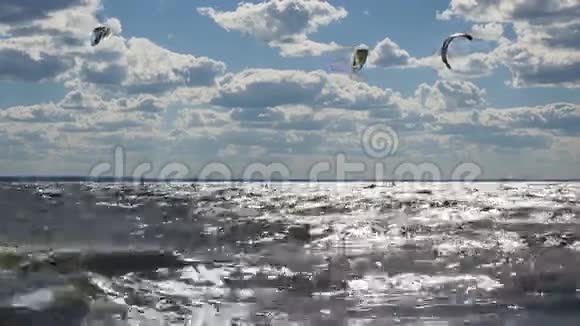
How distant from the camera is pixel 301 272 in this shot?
22031 mm

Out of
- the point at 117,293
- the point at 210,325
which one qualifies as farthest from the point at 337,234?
the point at 210,325

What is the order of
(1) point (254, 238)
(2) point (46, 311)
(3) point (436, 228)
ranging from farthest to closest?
(3) point (436, 228)
(1) point (254, 238)
(2) point (46, 311)

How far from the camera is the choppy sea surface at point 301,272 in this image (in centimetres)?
1591

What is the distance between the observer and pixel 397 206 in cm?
5141

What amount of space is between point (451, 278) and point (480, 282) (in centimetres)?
82

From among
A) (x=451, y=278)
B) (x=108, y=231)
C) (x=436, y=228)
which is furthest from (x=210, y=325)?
(x=108, y=231)

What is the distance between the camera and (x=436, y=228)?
3422 centimetres

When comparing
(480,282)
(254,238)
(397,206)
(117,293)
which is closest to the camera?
(117,293)

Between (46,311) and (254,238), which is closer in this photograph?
(46,311)

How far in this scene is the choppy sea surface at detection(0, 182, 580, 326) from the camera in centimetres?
1591

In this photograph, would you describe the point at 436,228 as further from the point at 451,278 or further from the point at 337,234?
the point at 451,278

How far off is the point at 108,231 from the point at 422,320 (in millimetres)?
24821

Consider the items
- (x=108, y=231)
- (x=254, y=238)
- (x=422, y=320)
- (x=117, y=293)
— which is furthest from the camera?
(x=108, y=231)

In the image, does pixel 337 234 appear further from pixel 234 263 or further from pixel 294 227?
pixel 234 263
